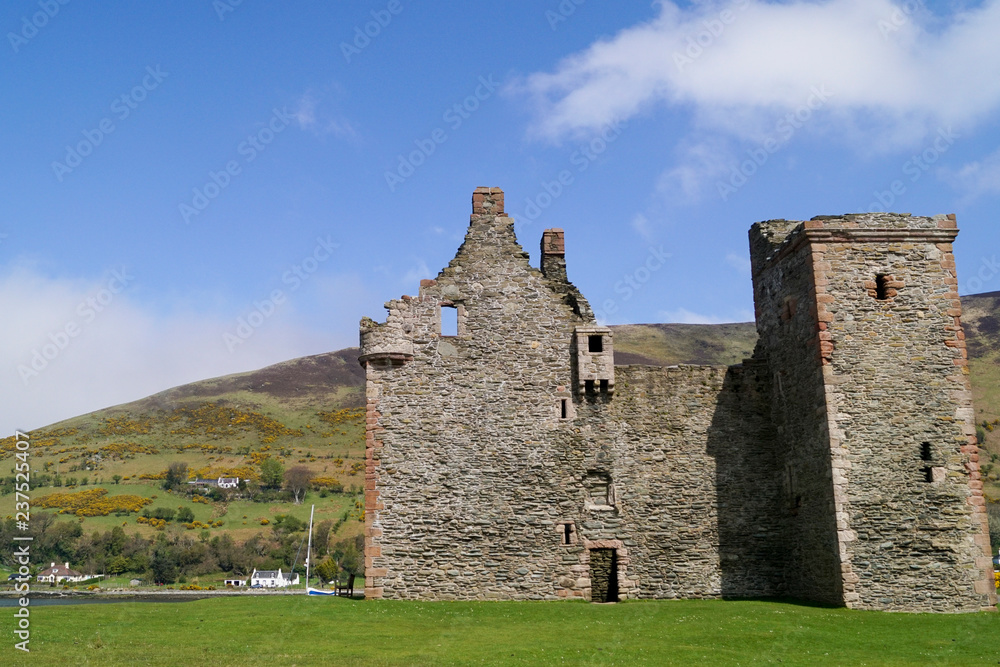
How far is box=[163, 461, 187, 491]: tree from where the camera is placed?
86.6 metres

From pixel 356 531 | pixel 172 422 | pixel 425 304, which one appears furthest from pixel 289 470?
pixel 425 304

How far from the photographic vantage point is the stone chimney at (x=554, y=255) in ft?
77.4

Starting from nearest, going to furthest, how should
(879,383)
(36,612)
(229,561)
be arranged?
(36,612) → (879,383) → (229,561)

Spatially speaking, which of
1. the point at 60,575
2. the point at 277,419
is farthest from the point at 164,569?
the point at 277,419

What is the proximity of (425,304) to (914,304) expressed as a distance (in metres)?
12.8

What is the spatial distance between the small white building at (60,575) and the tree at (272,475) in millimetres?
22492

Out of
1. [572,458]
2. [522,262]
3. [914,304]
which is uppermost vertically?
[522,262]

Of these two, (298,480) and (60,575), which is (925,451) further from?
(298,480)

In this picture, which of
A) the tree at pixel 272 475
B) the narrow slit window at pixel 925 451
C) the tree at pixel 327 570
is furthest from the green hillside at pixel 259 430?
the narrow slit window at pixel 925 451

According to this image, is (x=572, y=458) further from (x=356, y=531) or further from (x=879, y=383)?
(x=356, y=531)

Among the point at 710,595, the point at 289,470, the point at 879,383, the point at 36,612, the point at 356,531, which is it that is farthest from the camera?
the point at 289,470

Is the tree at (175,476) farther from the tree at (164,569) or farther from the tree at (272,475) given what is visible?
the tree at (164,569)

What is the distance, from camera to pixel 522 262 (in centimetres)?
2303

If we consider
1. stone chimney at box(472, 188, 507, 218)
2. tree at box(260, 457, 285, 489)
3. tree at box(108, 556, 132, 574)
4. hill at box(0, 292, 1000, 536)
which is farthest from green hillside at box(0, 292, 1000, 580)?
stone chimney at box(472, 188, 507, 218)
